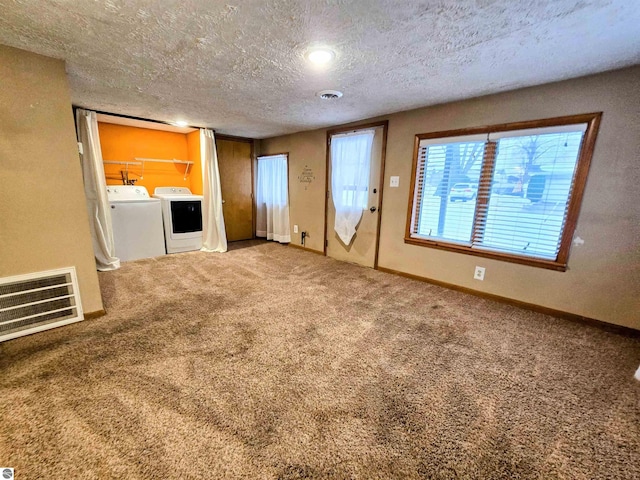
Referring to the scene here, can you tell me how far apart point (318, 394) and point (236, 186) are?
176 inches

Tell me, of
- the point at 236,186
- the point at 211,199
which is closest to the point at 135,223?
the point at 211,199

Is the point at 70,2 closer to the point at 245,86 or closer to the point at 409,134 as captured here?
the point at 245,86

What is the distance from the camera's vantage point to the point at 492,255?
8.67ft

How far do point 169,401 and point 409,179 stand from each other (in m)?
3.07

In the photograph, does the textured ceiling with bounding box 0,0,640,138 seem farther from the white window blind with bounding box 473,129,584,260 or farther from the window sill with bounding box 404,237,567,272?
the window sill with bounding box 404,237,567,272

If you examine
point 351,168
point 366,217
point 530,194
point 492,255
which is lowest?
point 492,255

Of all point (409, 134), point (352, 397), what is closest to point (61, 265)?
point (352, 397)

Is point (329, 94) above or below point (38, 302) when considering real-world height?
above

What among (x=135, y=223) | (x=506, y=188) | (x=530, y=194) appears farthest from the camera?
(x=135, y=223)

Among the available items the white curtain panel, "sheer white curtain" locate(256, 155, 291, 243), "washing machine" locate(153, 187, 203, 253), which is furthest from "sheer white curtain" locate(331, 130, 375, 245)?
"washing machine" locate(153, 187, 203, 253)

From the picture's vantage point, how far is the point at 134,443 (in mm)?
1151

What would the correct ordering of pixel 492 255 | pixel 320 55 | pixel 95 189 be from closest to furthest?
pixel 320 55 → pixel 492 255 → pixel 95 189

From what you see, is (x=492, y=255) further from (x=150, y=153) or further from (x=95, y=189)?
(x=150, y=153)

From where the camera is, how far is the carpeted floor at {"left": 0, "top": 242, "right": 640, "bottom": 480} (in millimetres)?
1100
